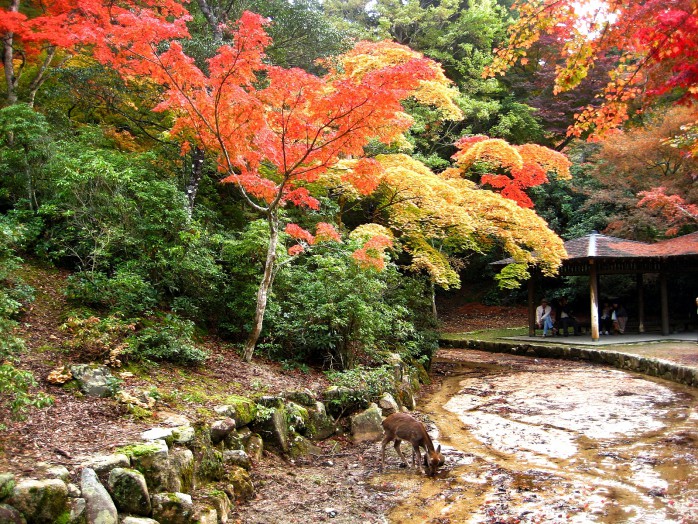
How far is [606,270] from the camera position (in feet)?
49.7

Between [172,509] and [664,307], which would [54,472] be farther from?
[664,307]

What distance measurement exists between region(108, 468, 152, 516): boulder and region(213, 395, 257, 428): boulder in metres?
1.51

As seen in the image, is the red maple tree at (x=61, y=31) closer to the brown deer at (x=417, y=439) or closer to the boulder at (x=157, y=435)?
the boulder at (x=157, y=435)

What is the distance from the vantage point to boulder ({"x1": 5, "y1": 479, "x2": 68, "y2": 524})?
297cm

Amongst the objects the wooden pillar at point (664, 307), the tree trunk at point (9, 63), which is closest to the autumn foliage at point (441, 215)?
the wooden pillar at point (664, 307)

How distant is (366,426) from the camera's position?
6621 millimetres

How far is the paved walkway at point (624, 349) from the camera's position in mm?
10516

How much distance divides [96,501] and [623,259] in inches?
598

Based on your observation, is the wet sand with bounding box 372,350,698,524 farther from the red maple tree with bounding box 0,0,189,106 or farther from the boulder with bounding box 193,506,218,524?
the red maple tree with bounding box 0,0,189,106

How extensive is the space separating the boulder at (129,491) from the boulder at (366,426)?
11.2 ft

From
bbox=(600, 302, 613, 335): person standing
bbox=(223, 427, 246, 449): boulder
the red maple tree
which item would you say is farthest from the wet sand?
bbox=(600, 302, 613, 335): person standing

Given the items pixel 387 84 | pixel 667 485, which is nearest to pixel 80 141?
pixel 387 84

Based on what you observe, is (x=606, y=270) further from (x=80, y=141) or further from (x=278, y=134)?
(x=80, y=141)

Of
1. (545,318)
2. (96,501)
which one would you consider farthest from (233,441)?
(545,318)
